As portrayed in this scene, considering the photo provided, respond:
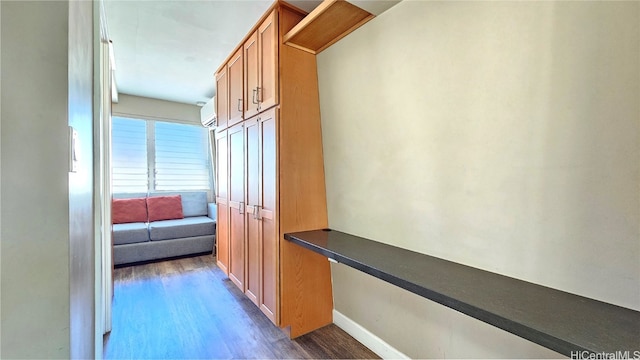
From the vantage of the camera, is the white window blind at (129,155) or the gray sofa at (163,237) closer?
the gray sofa at (163,237)

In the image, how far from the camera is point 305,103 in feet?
6.72

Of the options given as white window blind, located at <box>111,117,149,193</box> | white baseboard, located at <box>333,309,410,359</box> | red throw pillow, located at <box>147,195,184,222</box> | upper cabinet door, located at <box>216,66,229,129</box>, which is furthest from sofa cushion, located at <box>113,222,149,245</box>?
white baseboard, located at <box>333,309,410,359</box>

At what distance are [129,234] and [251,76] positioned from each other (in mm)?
2731

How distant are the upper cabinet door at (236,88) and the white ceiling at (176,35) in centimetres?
15

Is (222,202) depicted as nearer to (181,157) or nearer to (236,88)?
(236,88)

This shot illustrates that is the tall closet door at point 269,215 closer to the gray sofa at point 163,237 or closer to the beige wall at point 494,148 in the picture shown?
the beige wall at point 494,148

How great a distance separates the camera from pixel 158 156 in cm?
463

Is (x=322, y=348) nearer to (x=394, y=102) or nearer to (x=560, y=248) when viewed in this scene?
(x=560, y=248)

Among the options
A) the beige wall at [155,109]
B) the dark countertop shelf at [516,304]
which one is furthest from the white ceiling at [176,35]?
the dark countertop shelf at [516,304]

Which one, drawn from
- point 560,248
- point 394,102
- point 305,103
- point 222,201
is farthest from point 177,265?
point 560,248

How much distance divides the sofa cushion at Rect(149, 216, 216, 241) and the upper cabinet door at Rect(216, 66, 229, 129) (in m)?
1.66

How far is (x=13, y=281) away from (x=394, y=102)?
1.57m

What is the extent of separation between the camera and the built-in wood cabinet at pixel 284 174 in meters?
1.96

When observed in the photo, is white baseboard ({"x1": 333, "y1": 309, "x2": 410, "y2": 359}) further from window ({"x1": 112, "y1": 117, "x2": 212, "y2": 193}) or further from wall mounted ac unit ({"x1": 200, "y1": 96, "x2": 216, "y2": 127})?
window ({"x1": 112, "y1": 117, "x2": 212, "y2": 193})
